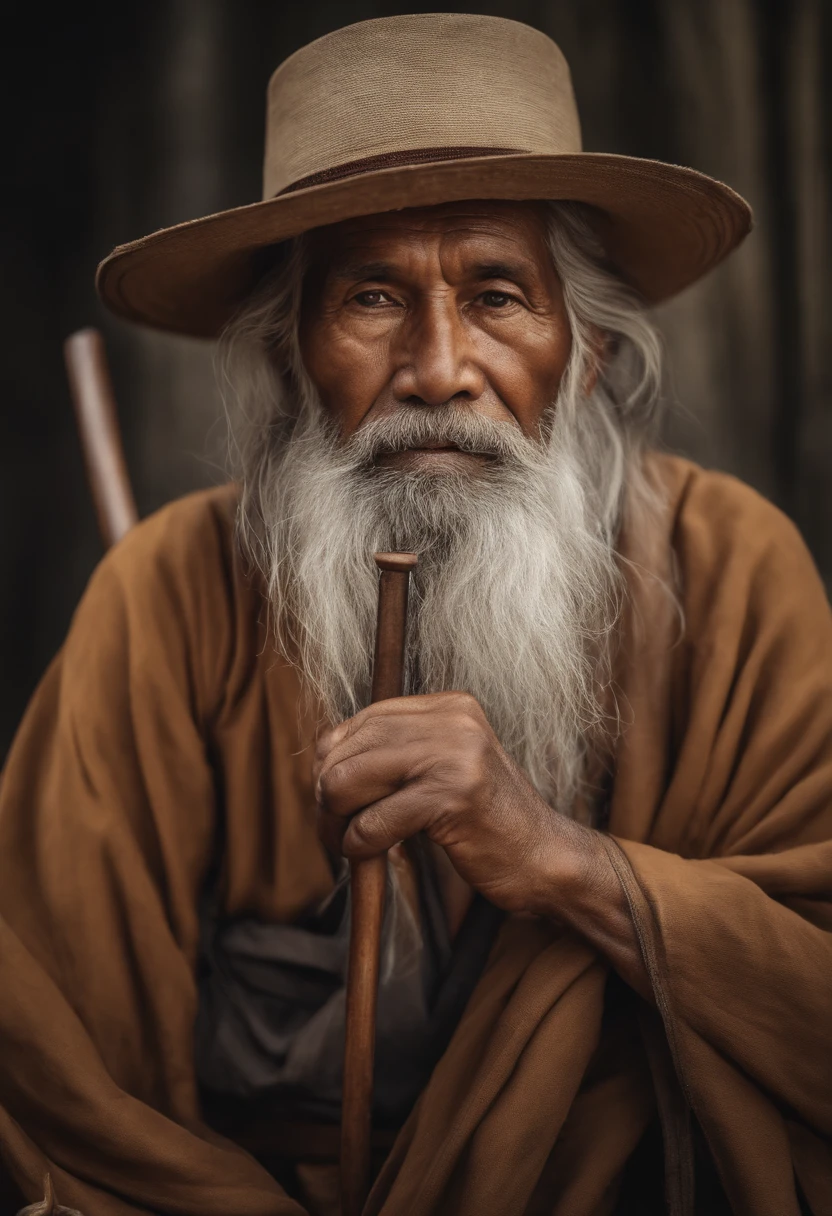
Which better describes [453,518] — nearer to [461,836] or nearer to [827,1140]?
[461,836]

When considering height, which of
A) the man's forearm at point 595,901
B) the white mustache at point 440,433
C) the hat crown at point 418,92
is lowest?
the man's forearm at point 595,901

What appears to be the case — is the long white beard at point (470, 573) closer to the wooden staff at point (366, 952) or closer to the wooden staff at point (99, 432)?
the wooden staff at point (366, 952)

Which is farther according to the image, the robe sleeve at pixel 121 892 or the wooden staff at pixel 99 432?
the wooden staff at pixel 99 432

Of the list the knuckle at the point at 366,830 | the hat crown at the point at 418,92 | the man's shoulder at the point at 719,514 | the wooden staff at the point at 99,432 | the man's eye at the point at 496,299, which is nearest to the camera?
the knuckle at the point at 366,830

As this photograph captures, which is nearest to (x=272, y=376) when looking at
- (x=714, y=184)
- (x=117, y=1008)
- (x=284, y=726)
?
(x=284, y=726)

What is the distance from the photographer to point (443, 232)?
1567mm

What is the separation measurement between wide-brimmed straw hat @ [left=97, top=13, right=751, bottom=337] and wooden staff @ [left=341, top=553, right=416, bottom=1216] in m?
0.52

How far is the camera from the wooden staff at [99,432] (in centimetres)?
215

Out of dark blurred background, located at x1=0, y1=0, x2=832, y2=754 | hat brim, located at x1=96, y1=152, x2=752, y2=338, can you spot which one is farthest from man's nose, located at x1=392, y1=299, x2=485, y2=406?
dark blurred background, located at x1=0, y1=0, x2=832, y2=754

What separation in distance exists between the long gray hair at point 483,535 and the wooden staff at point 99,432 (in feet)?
1.39

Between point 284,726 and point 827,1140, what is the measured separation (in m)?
0.99

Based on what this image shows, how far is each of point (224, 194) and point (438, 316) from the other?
4.22 ft

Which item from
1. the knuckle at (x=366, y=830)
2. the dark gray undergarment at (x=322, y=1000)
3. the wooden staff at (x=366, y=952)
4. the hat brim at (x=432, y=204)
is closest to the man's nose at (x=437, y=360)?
the hat brim at (x=432, y=204)

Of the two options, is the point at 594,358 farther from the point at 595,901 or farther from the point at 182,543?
the point at 595,901
